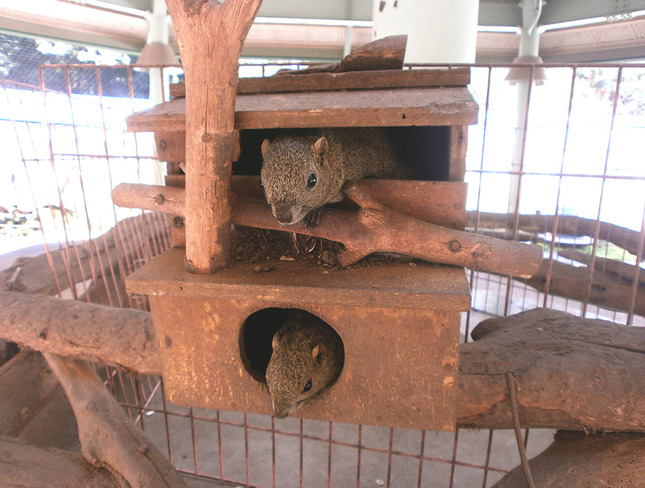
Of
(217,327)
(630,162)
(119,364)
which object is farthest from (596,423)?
(630,162)

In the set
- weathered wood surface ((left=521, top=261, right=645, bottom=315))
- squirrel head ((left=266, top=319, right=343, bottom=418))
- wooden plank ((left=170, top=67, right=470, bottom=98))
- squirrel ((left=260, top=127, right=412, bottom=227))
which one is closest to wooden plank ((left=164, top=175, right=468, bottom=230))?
squirrel ((left=260, top=127, right=412, bottom=227))

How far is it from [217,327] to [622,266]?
8.99 feet

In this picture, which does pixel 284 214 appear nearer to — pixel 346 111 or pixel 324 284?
pixel 324 284

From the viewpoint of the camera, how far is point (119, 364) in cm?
219

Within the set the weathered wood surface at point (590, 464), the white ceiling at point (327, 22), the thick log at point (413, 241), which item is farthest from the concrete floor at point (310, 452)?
the white ceiling at point (327, 22)

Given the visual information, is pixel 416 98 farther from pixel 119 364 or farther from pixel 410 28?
pixel 410 28

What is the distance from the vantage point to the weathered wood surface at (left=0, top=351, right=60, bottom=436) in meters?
2.26

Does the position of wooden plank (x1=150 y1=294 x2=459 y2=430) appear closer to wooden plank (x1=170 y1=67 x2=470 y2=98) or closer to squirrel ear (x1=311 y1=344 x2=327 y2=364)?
squirrel ear (x1=311 y1=344 x2=327 y2=364)

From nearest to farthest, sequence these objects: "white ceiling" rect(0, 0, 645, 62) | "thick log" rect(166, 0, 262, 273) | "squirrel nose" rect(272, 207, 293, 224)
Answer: "thick log" rect(166, 0, 262, 273) < "squirrel nose" rect(272, 207, 293, 224) < "white ceiling" rect(0, 0, 645, 62)

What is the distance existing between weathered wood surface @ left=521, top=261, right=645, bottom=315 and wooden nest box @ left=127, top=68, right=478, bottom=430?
1037 mm

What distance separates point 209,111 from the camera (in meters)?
1.43

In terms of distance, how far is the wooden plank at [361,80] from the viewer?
1.74 m

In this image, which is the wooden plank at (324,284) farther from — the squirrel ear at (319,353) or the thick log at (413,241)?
the squirrel ear at (319,353)

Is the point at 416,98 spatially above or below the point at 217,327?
above
